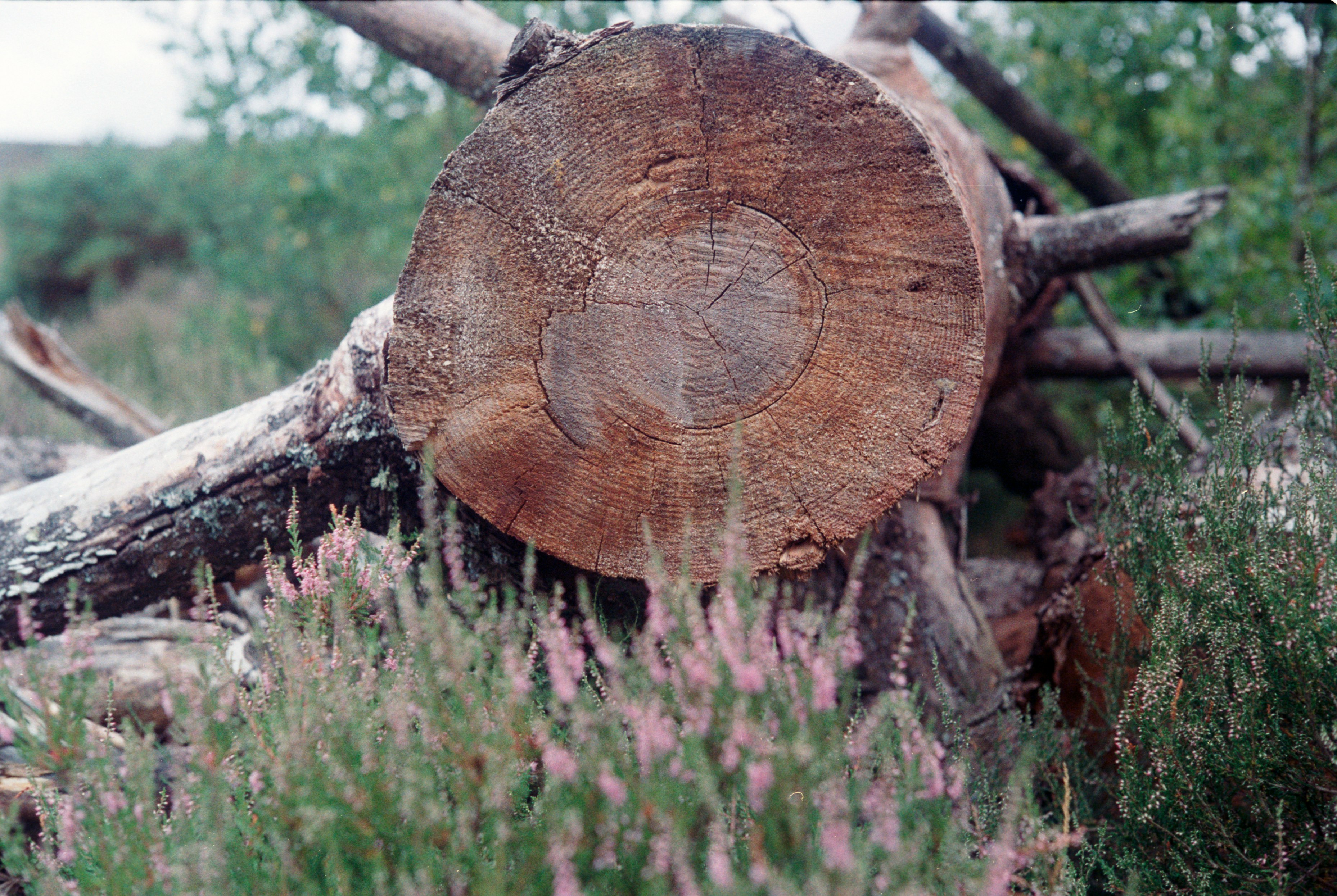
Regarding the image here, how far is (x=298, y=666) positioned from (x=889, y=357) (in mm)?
1394

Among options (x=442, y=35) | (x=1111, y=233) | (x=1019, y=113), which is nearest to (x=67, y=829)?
(x=442, y=35)

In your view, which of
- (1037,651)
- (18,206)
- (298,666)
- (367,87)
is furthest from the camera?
(18,206)

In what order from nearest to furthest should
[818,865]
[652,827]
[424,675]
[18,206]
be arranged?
1. [818,865]
2. [652,827]
3. [424,675]
4. [18,206]

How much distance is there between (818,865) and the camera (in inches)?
50.9

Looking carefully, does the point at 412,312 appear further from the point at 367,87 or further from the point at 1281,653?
the point at 367,87

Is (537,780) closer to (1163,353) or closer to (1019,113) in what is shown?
(1163,353)

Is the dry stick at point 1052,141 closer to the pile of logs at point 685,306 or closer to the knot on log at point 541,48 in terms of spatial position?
the pile of logs at point 685,306

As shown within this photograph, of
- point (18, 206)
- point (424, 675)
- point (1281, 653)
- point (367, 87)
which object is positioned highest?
point (18, 206)

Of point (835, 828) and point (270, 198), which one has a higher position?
point (270, 198)

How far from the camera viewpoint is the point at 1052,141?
234 inches

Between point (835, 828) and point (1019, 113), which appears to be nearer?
point (835, 828)

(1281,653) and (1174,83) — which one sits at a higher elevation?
(1174,83)

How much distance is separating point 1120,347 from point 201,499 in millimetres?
4676

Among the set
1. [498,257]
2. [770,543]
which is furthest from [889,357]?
Answer: [498,257]
